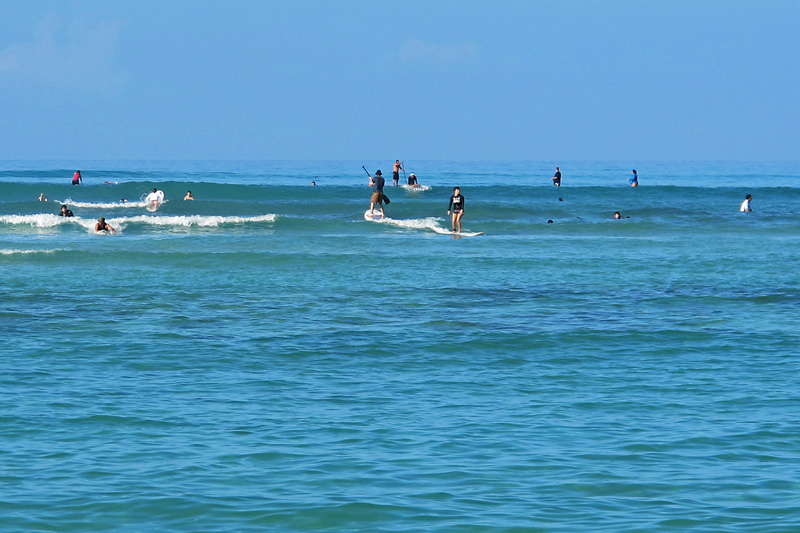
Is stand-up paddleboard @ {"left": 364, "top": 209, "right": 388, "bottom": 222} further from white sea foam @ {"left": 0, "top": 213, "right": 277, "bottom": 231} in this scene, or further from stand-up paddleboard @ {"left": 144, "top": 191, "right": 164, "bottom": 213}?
stand-up paddleboard @ {"left": 144, "top": 191, "right": 164, "bottom": 213}

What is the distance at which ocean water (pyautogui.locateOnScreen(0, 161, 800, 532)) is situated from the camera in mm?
8258

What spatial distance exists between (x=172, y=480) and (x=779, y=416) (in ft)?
21.9

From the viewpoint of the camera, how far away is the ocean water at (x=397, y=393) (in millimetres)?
8258

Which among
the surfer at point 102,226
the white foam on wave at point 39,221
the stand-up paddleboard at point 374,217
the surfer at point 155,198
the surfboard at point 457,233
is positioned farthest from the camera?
the surfer at point 155,198

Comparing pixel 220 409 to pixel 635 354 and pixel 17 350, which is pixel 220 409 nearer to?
pixel 17 350

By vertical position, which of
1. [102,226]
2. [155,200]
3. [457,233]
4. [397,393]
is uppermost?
[155,200]

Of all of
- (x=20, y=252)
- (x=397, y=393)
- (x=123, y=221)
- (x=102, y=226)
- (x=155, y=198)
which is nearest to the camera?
(x=397, y=393)

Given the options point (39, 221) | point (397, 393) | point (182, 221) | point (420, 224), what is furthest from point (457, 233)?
point (397, 393)

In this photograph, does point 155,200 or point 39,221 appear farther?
point 155,200

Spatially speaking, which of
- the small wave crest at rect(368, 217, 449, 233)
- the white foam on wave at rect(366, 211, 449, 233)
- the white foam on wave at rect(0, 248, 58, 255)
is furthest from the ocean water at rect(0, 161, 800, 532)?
the white foam on wave at rect(366, 211, 449, 233)

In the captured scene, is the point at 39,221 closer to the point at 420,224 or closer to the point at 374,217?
the point at 374,217

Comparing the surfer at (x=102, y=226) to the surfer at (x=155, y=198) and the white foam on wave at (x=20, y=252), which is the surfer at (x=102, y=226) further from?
the surfer at (x=155, y=198)

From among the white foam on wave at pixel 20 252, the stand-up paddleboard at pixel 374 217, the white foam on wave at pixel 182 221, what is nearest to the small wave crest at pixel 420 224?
the stand-up paddleboard at pixel 374 217

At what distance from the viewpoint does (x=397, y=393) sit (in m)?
12.1
